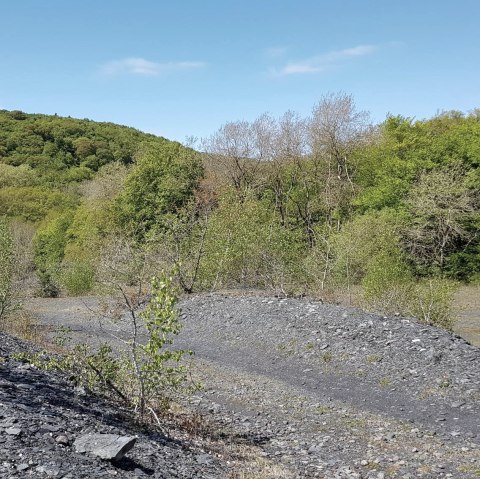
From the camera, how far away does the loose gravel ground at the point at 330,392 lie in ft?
27.7

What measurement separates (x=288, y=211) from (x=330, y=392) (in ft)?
110

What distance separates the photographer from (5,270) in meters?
17.5

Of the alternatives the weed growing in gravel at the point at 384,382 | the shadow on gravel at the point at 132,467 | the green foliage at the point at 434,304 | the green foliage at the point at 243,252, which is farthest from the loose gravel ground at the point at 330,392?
the green foliage at the point at 243,252

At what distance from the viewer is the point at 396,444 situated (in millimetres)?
9109

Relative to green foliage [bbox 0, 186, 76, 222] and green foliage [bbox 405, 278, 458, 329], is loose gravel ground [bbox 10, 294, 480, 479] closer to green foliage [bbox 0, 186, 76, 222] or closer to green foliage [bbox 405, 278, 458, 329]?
green foliage [bbox 405, 278, 458, 329]

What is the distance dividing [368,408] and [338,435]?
79.2 inches

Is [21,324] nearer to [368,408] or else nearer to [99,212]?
[368,408]

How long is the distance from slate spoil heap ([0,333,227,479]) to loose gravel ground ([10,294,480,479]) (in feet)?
2.25

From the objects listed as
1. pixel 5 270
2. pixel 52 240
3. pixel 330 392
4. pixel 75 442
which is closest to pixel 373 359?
pixel 330 392

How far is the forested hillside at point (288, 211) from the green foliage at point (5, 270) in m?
4.63

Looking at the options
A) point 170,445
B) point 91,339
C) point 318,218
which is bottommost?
point 91,339

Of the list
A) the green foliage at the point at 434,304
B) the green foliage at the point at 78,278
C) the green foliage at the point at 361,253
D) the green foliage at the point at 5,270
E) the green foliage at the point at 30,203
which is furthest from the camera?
the green foliage at the point at 30,203

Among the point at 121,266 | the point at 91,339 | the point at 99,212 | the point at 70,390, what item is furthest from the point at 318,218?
the point at 70,390

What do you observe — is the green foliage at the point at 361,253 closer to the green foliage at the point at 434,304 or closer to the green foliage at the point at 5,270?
the green foliage at the point at 434,304
